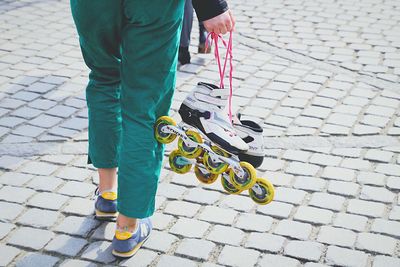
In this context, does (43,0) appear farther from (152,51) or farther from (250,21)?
(152,51)

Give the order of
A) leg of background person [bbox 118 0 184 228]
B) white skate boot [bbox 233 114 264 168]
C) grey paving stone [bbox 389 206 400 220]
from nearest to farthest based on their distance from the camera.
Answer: leg of background person [bbox 118 0 184 228] → white skate boot [bbox 233 114 264 168] → grey paving stone [bbox 389 206 400 220]

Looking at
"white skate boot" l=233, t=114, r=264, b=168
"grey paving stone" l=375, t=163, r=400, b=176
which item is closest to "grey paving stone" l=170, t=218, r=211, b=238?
"white skate boot" l=233, t=114, r=264, b=168

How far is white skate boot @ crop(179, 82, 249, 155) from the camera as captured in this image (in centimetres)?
295

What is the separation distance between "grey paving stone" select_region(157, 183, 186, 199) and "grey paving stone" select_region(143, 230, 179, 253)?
1.29 feet

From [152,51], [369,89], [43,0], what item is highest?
[152,51]

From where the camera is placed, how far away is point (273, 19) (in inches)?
279

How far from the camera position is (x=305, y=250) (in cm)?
325


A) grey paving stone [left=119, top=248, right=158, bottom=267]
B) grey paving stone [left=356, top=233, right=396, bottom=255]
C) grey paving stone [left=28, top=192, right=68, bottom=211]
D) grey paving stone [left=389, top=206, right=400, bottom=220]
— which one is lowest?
grey paving stone [left=28, top=192, right=68, bottom=211]

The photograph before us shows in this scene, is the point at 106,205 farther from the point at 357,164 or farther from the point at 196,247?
the point at 357,164

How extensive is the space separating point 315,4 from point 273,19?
2.77 feet

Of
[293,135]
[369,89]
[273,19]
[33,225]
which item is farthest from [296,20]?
[33,225]

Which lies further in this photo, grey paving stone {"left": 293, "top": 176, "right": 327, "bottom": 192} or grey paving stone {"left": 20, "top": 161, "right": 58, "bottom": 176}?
grey paving stone {"left": 20, "top": 161, "right": 58, "bottom": 176}

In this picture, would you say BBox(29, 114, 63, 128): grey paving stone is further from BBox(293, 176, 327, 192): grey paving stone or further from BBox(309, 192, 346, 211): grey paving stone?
BBox(309, 192, 346, 211): grey paving stone

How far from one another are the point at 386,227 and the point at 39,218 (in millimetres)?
1794
